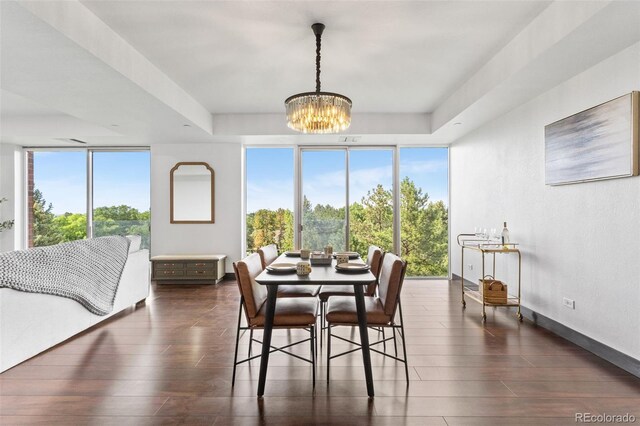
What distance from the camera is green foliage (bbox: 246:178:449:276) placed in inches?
A: 243

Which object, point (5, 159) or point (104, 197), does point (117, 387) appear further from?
point (5, 159)

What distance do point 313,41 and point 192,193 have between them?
3.93 meters

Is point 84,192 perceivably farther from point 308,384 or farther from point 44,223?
point 308,384

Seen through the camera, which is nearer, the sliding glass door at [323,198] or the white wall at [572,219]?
the white wall at [572,219]

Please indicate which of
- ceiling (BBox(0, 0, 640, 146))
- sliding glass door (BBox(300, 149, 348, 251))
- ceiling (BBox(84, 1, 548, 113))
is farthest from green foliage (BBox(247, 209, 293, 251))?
ceiling (BBox(84, 1, 548, 113))

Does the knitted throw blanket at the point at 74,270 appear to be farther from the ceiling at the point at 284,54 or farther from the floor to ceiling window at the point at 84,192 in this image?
the floor to ceiling window at the point at 84,192

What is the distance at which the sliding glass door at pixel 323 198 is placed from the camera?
6211 mm

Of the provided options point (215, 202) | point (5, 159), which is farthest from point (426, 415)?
point (5, 159)

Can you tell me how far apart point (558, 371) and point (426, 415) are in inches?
48.6

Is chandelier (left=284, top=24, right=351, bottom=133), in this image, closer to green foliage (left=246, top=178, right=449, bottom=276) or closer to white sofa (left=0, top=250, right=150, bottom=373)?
white sofa (left=0, top=250, right=150, bottom=373)

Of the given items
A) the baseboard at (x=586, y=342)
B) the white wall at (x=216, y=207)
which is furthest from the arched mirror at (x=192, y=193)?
the baseboard at (x=586, y=342)

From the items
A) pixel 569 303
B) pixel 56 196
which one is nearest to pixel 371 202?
pixel 569 303

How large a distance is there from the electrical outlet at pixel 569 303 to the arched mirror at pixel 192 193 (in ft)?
16.8

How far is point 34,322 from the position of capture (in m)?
2.72
